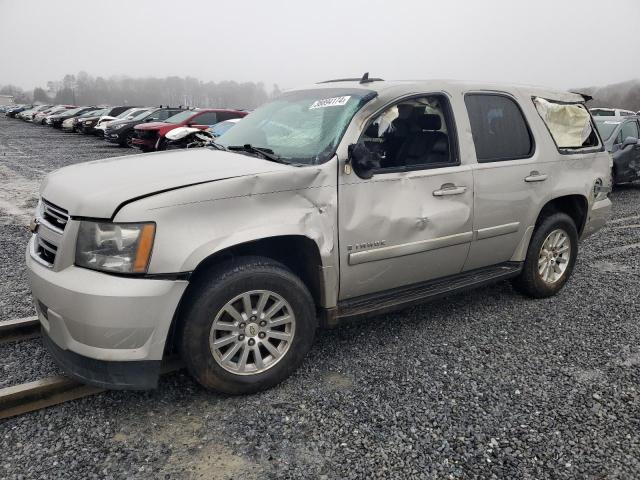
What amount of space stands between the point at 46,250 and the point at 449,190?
8.31 ft

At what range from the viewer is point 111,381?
2.56 meters

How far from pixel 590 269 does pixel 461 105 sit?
9.35 feet

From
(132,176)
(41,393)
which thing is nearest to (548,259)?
(132,176)

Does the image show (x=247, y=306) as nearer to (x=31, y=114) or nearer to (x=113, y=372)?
(x=113, y=372)

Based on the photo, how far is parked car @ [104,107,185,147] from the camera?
18078mm

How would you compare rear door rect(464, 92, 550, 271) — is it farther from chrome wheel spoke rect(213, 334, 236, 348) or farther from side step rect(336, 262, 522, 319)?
chrome wheel spoke rect(213, 334, 236, 348)

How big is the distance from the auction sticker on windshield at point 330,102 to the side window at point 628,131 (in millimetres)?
8824

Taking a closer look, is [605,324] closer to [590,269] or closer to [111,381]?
[590,269]

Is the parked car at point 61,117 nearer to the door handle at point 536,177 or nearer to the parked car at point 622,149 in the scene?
the parked car at point 622,149

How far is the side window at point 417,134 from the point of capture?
342 cm

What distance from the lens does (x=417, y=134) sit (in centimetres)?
366

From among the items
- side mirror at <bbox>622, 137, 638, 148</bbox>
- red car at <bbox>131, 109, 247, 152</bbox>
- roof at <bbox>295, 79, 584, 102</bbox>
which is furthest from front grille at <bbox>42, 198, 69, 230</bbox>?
red car at <bbox>131, 109, 247, 152</bbox>

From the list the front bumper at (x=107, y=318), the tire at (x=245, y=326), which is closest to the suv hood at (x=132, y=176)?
the front bumper at (x=107, y=318)

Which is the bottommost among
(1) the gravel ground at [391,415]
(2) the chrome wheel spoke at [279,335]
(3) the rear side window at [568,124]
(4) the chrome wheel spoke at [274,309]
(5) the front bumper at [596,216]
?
(1) the gravel ground at [391,415]
